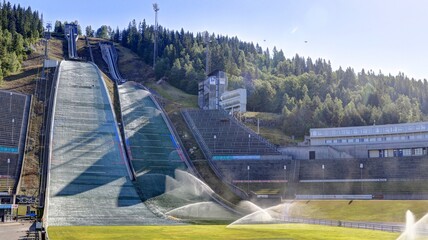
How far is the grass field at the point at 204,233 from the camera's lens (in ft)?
112

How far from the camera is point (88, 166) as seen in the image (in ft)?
200

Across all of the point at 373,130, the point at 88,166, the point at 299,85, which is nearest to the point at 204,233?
the point at 88,166

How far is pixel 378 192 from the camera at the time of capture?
2451 inches

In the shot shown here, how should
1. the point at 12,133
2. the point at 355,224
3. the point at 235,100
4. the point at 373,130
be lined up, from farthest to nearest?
the point at 235,100, the point at 373,130, the point at 12,133, the point at 355,224

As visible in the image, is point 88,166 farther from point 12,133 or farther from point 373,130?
point 373,130

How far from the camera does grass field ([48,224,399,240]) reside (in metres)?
34.2

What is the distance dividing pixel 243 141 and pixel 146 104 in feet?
63.9

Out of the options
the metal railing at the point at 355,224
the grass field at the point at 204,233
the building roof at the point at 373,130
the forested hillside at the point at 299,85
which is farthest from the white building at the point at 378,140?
the grass field at the point at 204,233

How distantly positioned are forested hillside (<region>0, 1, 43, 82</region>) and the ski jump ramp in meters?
12.1

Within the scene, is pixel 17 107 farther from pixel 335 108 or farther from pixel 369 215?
pixel 335 108

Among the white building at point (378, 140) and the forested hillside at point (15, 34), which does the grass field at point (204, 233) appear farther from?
the forested hillside at point (15, 34)

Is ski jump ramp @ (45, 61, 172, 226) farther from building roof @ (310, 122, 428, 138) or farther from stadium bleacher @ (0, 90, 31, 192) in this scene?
building roof @ (310, 122, 428, 138)

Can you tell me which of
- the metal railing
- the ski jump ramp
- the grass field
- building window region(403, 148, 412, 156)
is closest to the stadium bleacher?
the ski jump ramp

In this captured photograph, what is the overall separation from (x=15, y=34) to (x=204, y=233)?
92.4m
